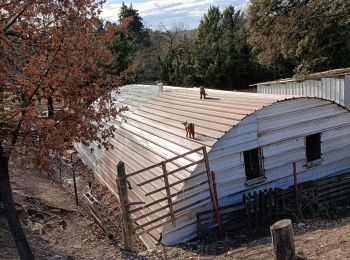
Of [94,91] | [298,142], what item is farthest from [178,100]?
[94,91]

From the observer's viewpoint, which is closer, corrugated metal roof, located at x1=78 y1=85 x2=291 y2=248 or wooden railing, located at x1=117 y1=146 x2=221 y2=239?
wooden railing, located at x1=117 y1=146 x2=221 y2=239

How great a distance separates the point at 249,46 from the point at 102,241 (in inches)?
1419

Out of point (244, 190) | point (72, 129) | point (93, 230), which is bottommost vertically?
point (93, 230)

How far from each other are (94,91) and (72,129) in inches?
29.9

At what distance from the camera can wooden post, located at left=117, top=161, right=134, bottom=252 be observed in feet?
33.2

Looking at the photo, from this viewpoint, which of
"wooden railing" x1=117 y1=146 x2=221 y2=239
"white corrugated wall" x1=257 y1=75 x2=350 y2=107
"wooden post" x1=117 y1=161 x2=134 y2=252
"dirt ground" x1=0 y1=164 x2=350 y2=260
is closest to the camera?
"dirt ground" x1=0 y1=164 x2=350 y2=260

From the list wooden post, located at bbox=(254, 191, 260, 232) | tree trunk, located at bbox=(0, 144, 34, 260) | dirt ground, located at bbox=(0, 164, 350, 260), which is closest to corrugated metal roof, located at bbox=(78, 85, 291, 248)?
dirt ground, located at bbox=(0, 164, 350, 260)

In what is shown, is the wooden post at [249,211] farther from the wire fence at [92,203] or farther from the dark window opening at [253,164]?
the wire fence at [92,203]

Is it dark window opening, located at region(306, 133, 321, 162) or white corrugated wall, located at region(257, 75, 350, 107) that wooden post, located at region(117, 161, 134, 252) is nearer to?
dark window opening, located at region(306, 133, 321, 162)

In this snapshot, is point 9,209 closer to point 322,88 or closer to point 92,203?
point 92,203

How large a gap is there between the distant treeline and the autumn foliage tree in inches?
450

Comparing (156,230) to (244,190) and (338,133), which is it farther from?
(338,133)

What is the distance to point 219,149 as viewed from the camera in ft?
38.2

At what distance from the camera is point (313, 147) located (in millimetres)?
13898
